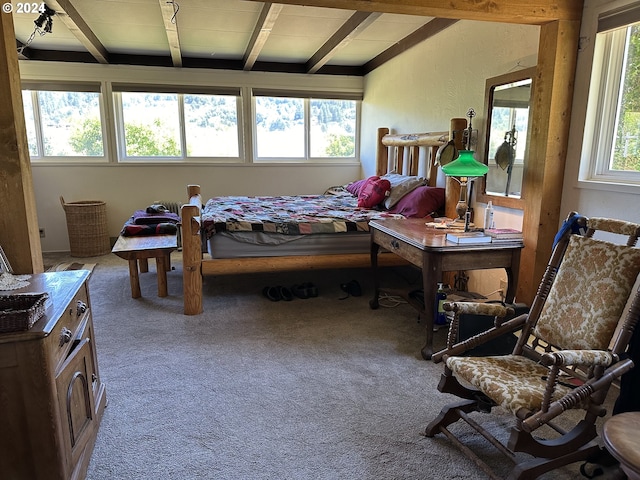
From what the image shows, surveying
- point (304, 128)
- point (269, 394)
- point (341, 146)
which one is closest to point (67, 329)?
point (269, 394)

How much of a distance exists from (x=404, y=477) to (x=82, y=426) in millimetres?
1298

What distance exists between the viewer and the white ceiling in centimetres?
353

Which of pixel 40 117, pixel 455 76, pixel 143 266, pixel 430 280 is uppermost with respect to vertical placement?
pixel 455 76

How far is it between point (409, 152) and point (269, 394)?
3.12m

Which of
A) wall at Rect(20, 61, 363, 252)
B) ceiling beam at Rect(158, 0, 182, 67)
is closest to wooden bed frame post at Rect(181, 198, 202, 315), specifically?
ceiling beam at Rect(158, 0, 182, 67)

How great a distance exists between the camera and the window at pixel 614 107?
7.29 ft

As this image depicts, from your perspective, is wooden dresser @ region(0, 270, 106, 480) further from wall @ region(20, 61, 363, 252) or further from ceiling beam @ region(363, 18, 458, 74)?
wall @ region(20, 61, 363, 252)

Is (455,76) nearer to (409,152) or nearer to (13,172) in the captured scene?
(409,152)

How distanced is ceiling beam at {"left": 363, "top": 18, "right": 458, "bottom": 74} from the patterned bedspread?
1.73 meters

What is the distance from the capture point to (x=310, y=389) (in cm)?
226

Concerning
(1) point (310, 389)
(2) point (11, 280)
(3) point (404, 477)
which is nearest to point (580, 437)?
(3) point (404, 477)

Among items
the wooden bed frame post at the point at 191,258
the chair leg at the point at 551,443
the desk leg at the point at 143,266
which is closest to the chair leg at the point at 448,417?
the chair leg at the point at 551,443

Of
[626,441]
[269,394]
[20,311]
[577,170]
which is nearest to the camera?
[626,441]

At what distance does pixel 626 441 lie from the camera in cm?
117
